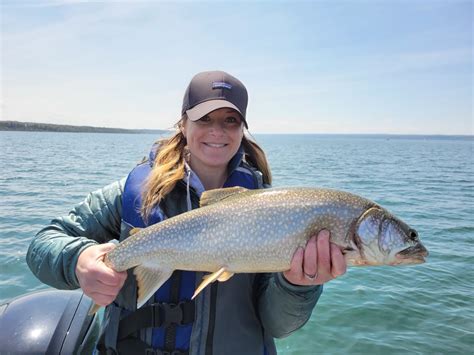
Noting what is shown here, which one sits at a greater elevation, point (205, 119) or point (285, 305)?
point (205, 119)

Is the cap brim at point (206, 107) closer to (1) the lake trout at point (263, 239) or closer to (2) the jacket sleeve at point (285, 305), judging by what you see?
(1) the lake trout at point (263, 239)

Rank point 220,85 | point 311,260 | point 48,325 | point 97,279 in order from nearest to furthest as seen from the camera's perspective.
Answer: point 97,279 → point 311,260 → point 220,85 → point 48,325

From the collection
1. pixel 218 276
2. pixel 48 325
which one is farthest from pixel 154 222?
pixel 48 325

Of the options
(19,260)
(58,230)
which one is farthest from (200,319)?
(19,260)

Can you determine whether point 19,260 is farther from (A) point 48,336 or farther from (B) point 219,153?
(B) point 219,153

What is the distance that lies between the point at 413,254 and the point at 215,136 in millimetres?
2004

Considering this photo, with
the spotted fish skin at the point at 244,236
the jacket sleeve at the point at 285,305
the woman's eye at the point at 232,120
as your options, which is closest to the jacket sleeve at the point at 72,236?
the spotted fish skin at the point at 244,236

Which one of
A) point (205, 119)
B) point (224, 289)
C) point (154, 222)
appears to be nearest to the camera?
point (224, 289)

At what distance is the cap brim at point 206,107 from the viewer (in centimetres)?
338

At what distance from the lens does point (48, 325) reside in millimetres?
4098

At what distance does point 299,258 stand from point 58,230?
6.73 ft

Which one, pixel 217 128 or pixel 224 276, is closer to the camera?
pixel 224 276

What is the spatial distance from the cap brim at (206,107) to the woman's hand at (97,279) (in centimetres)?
145

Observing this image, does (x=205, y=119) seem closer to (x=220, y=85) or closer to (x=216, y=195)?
(x=220, y=85)
